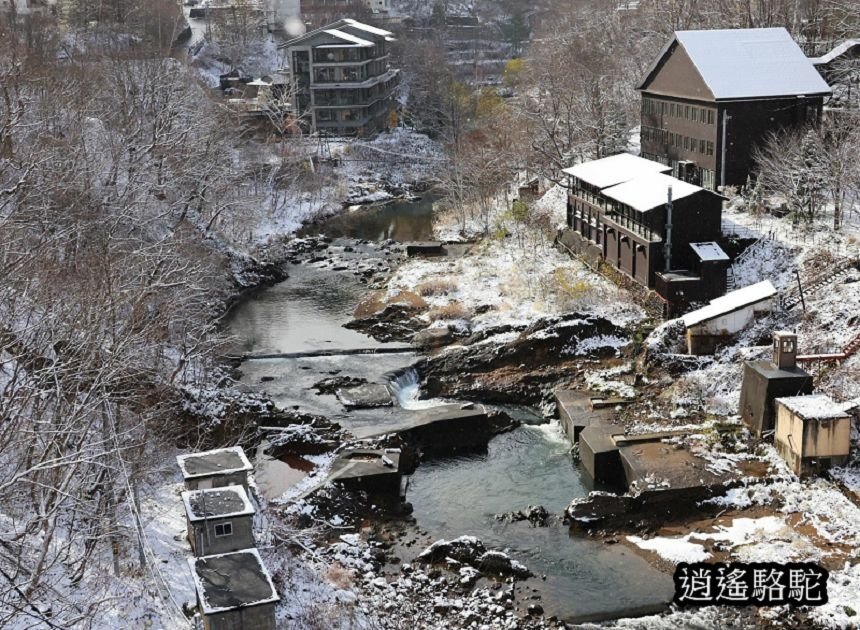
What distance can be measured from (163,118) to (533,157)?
18.9m

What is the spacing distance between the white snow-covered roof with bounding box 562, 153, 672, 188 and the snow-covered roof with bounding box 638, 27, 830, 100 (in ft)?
11.1

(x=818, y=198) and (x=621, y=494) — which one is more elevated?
(x=818, y=198)

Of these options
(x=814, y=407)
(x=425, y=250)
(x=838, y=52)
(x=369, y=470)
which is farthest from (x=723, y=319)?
(x=838, y=52)

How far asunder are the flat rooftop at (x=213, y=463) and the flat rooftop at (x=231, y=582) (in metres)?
2.02

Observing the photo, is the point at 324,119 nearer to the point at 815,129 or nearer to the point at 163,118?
the point at 163,118

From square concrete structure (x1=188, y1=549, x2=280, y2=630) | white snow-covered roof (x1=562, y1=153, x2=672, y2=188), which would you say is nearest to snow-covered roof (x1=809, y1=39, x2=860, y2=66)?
white snow-covered roof (x1=562, y1=153, x2=672, y2=188)

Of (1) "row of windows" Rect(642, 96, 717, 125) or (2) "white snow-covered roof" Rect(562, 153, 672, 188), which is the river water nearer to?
(2) "white snow-covered roof" Rect(562, 153, 672, 188)

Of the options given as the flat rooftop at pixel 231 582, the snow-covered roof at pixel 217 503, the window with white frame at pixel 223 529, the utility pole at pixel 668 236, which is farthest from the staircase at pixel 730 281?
the flat rooftop at pixel 231 582

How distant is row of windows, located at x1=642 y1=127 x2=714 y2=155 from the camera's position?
112ft

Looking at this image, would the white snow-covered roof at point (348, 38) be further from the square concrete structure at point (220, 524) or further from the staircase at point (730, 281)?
the square concrete structure at point (220, 524)

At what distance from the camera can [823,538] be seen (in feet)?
56.9

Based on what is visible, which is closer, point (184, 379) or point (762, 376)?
point (762, 376)

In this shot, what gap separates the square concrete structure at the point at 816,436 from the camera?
19125 millimetres

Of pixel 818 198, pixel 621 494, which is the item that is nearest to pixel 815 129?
pixel 818 198
